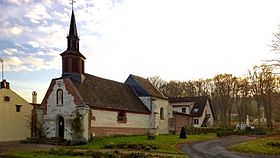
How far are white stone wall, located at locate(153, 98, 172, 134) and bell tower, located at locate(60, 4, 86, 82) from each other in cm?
1311

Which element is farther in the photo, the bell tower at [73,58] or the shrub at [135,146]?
the bell tower at [73,58]

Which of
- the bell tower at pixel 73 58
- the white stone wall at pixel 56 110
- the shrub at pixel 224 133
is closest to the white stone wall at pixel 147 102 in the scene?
the shrub at pixel 224 133

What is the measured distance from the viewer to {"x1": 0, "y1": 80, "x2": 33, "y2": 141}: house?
38.8 m

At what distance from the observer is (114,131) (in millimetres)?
39875

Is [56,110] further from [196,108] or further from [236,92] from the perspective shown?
[236,92]

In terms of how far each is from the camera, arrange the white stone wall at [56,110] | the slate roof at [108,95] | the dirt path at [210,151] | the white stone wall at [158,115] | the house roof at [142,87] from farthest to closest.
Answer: the house roof at [142,87] < the white stone wall at [158,115] < the slate roof at [108,95] < the white stone wall at [56,110] < the dirt path at [210,151]

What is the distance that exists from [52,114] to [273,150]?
22963mm

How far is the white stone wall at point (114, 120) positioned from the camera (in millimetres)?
36934

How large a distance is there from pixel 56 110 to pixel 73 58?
235 inches

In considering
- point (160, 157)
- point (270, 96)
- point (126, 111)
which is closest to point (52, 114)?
point (126, 111)

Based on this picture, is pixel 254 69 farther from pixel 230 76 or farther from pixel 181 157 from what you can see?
pixel 181 157

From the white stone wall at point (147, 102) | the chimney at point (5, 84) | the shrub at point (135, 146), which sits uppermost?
the chimney at point (5, 84)

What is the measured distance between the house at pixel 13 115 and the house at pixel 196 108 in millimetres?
32495

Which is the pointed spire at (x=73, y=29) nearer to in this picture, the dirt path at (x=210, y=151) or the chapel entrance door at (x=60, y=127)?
the chapel entrance door at (x=60, y=127)
